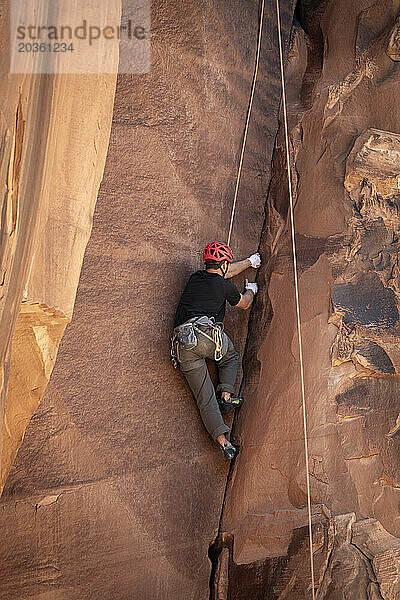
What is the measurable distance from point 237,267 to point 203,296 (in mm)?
479

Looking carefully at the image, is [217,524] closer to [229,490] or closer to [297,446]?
[229,490]

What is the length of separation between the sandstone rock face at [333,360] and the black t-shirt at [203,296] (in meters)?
0.51

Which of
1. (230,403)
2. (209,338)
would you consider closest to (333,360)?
(230,403)

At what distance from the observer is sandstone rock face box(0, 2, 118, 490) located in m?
1.96

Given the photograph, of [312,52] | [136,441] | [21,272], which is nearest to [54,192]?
[21,272]

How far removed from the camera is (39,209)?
7.61 ft

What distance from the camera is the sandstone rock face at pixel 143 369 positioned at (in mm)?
3201

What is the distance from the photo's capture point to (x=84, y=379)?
333 centimetres

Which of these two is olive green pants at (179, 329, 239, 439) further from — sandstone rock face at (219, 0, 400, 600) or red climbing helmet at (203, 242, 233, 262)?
red climbing helmet at (203, 242, 233, 262)

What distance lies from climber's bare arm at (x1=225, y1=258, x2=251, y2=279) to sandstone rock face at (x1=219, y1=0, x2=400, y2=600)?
158 mm

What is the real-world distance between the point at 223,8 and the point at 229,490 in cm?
299

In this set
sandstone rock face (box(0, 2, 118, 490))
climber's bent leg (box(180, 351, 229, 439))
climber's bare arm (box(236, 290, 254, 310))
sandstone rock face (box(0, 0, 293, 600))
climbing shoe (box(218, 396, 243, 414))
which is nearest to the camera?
sandstone rock face (box(0, 2, 118, 490))

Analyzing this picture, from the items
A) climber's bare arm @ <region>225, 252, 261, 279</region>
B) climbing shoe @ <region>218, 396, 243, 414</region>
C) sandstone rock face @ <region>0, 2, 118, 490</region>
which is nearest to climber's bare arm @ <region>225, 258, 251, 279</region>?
climber's bare arm @ <region>225, 252, 261, 279</region>

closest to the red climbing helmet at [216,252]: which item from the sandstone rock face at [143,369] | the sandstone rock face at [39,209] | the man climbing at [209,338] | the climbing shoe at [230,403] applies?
the man climbing at [209,338]
